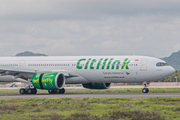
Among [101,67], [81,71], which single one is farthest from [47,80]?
[101,67]

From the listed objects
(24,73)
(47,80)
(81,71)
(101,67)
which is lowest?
(47,80)

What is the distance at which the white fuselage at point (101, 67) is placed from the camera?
1420 inches

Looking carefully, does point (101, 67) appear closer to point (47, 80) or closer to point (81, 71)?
point (81, 71)

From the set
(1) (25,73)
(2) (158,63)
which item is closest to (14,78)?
(1) (25,73)

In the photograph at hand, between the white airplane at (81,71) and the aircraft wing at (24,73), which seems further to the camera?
the aircraft wing at (24,73)

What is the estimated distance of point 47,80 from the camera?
36.9 metres

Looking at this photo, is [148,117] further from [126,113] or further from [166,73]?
[166,73]

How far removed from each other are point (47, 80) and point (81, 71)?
4.64 m

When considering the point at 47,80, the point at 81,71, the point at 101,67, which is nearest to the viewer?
the point at 47,80

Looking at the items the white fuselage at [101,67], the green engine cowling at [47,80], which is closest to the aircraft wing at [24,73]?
the white fuselage at [101,67]

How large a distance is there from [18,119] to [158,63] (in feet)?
76.3

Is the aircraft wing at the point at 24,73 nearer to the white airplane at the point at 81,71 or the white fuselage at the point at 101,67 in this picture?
the white airplane at the point at 81,71

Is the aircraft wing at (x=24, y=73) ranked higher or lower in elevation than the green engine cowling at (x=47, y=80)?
higher

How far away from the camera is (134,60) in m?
36.9
